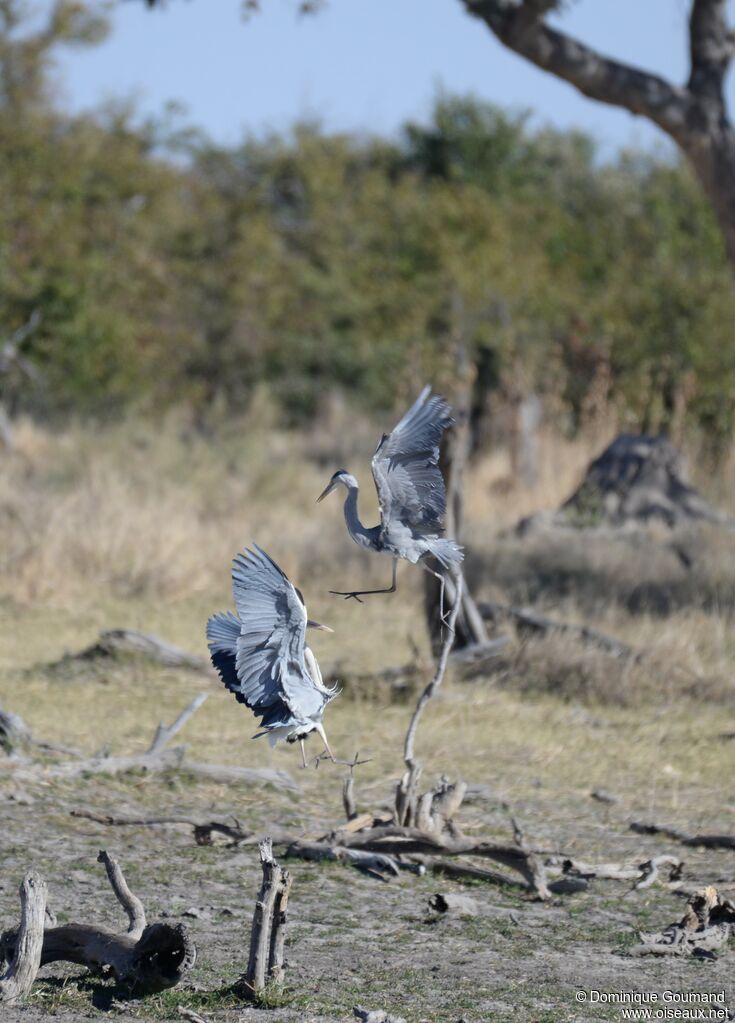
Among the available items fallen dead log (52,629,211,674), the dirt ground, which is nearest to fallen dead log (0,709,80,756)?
the dirt ground

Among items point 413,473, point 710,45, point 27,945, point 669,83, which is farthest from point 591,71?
point 27,945

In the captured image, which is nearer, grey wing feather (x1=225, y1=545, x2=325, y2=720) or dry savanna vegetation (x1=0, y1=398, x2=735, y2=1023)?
grey wing feather (x1=225, y1=545, x2=325, y2=720)

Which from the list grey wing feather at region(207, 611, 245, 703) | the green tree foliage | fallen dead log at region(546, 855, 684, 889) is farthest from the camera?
the green tree foliage

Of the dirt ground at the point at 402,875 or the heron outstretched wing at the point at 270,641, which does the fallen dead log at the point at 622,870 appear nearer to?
the dirt ground at the point at 402,875

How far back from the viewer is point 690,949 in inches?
174

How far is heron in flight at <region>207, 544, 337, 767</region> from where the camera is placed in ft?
11.3

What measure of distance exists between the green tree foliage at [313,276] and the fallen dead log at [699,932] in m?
10.1

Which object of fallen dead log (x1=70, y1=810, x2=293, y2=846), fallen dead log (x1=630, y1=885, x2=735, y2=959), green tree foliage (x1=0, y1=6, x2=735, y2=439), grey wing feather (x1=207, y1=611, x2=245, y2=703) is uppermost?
green tree foliage (x1=0, y1=6, x2=735, y2=439)

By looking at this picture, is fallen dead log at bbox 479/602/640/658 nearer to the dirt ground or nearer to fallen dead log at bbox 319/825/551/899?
A: the dirt ground

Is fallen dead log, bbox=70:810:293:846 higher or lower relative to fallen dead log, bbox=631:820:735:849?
lower

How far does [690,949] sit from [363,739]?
299 cm

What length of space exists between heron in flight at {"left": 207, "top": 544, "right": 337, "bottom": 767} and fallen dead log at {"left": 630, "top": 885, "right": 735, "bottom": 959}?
1.55 metres

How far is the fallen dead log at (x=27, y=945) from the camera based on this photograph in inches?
144

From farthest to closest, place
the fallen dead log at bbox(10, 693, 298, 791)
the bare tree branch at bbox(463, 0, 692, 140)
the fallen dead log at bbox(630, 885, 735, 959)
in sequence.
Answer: the bare tree branch at bbox(463, 0, 692, 140)
the fallen dead log at bbox(10, 693, 298, 791)
the fallen dead log at bbox(630, 885, 735, 959)
